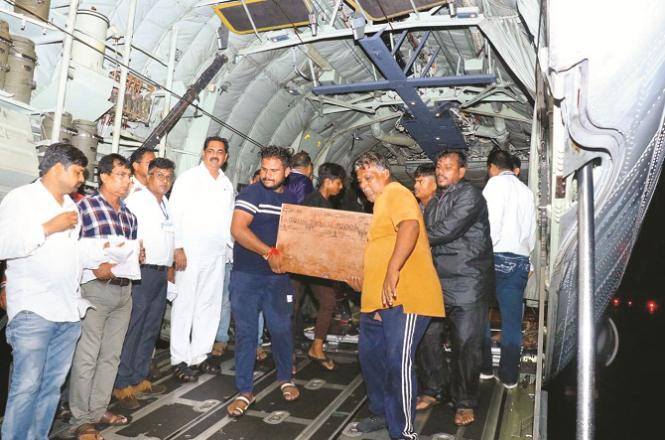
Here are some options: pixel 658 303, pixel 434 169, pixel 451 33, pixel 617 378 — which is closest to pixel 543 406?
pixel 434 169

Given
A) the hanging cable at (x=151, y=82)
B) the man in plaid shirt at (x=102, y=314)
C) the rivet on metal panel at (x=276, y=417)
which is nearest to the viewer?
the man in plaid shirt at (x=102, y=314)

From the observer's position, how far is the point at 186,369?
13.1 ft

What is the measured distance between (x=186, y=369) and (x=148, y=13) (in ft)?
14.2

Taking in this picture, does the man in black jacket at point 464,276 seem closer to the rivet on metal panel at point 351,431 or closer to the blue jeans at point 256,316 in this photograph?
the rivet on metal panel at point 351,431

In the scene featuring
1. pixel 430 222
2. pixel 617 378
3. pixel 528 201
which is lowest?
pixel 617 378

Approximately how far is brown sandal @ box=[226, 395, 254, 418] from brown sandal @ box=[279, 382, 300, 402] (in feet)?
0.96

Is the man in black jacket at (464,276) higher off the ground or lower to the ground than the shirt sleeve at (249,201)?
lower

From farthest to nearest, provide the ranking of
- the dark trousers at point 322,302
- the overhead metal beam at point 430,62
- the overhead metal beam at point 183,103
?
the overhead metal beam at point 430,62, the overhead metal beam at point 183,103, the dark trousers at point 322,302

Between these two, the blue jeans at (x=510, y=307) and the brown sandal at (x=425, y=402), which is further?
the blue jeans at (x=510, y=307)

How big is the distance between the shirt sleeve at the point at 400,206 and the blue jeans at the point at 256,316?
4.06 feet

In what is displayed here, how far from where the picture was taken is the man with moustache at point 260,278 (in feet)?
11.2

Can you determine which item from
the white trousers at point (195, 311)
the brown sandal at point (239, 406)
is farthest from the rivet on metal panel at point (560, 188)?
the white trousers at point (195, 311)

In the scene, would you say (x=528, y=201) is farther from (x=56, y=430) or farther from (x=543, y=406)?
(x=56, y=430)

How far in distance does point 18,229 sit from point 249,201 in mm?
1531
